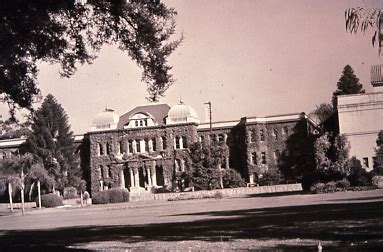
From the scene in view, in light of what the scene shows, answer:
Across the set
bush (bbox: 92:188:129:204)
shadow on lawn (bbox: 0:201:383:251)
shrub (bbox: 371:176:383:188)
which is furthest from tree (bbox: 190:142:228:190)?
shadow on lawn (bbox: 0:201:383:251)

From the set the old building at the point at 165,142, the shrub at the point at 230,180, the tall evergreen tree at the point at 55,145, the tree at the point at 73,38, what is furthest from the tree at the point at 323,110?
the tree at the point at 73,38

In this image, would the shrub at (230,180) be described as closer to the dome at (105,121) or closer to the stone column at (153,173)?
the stone column at (153,173)

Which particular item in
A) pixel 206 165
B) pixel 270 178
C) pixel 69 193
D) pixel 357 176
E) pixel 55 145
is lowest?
pixel 69 193

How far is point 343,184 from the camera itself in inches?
1625

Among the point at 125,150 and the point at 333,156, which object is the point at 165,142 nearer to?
the point at 125,150

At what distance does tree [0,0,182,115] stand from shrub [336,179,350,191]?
27173 mm

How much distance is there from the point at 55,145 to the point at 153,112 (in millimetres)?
14934

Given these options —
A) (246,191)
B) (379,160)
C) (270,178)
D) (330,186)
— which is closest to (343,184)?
(330,186)

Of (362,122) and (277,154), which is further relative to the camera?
(277,154)

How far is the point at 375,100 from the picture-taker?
1954 inches

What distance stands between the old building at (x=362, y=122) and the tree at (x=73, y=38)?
35923mm

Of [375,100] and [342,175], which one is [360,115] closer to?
[375,100]

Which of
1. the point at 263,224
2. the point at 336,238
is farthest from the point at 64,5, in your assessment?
the point at 263,224

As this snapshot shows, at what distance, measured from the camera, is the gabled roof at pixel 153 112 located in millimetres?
81000
